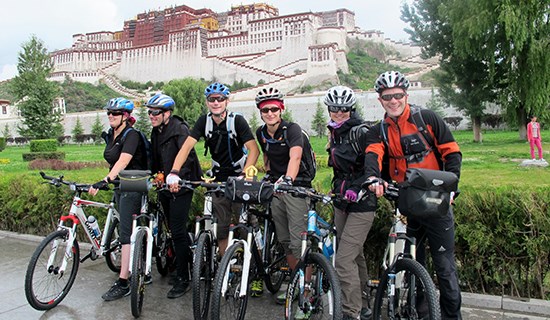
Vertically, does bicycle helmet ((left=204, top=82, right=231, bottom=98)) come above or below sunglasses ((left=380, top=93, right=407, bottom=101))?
above

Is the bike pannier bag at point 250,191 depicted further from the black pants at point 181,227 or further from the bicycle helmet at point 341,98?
the black pants at point 181,227

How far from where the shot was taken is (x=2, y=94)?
9144 cm

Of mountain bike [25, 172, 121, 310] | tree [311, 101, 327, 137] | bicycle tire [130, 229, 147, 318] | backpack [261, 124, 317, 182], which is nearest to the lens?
bicycle tire [130, 229, 147, 318]

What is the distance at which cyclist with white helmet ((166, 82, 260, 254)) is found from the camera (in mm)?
4484

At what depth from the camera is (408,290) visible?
327cm

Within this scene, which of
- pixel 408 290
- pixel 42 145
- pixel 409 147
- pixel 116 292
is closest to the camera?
pixel 408 290

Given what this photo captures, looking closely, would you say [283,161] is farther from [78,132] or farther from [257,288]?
[78,132]

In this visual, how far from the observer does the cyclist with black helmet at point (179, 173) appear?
185 inches

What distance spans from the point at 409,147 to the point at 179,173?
2.22 m

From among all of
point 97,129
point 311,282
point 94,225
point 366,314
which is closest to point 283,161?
point 311,282

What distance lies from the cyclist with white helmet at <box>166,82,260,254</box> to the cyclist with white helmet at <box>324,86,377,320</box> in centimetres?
89

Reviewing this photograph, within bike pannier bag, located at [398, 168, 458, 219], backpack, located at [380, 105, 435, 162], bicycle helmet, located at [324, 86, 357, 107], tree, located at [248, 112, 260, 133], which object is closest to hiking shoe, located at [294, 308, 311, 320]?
bike pannier bag, located at [398, 168, 458, 219]

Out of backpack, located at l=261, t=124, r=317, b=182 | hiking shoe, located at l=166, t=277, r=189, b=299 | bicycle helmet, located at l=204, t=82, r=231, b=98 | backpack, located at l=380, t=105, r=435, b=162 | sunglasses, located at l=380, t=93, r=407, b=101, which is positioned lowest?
hiking shoe, located at l=166, t=277, r=189, b=299

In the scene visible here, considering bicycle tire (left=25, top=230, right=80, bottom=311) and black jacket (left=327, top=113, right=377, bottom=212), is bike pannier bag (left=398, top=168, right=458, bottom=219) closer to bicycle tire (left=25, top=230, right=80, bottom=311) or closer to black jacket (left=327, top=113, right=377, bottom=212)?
black jacket (left=327, top=113, right=377, bottom=212)
